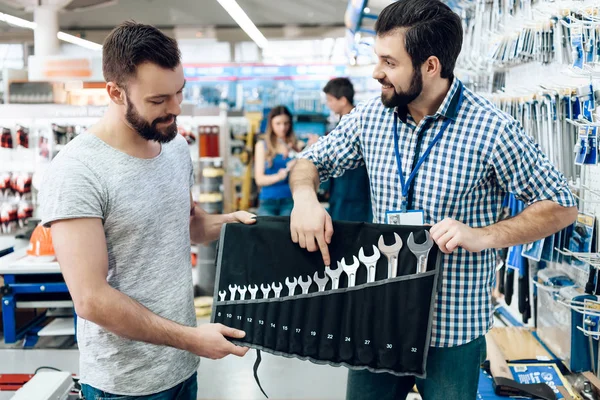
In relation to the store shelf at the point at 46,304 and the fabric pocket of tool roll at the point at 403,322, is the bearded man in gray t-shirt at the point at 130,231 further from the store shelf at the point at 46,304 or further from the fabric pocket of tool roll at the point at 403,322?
the store shelf at the point at 46,304

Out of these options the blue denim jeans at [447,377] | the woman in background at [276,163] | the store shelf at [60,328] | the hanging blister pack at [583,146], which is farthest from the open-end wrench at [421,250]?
the woman in background at [276,163]

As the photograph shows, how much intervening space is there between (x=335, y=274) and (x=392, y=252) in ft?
0.54

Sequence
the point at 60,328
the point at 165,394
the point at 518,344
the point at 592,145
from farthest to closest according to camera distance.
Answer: the point at 60,328 < the point at 518,344 < the point at 592,145 < the point at 165,394

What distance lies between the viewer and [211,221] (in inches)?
76.5

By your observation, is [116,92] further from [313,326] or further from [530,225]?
[530,225]

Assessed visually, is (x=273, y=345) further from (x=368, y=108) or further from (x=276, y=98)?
(x=276, y=98)

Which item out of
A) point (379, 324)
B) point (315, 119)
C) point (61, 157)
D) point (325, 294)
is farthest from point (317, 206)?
point (315, 119)

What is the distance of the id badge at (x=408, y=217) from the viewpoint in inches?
61.9

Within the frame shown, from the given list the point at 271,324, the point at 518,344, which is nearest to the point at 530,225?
the point at 271,324

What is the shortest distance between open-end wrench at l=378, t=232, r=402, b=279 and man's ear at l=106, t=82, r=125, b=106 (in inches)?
31.2

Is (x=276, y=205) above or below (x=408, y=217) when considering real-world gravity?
below

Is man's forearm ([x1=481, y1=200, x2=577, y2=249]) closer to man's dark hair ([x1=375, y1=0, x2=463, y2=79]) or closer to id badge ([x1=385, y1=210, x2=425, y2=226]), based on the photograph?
id badge ([x1=385, y1=210, x2=425, y2=226])

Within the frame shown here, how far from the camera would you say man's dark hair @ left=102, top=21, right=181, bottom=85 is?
4.91ft

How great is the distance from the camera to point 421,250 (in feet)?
4.78
